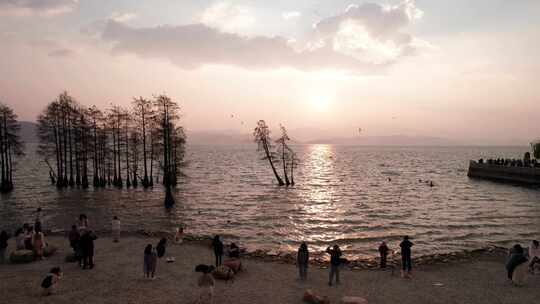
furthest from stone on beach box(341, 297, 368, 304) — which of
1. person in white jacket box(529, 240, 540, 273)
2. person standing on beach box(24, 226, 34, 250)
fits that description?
person standing on beach box(24, 226, 34, 250)

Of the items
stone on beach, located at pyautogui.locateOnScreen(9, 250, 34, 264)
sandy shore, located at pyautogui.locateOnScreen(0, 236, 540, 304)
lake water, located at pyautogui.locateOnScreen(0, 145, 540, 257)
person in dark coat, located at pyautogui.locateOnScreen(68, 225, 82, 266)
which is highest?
person in dark coat, located at pyautogui.locateOnScreen(68, 225, 82, 266)

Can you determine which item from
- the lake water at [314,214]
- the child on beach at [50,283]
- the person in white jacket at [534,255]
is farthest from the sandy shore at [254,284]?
the lake water at [314,214]

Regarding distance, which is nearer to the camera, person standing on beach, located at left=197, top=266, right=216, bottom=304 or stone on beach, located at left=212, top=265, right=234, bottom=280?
person standing on beach, located at left=197, top=266, right=216, bottom=304

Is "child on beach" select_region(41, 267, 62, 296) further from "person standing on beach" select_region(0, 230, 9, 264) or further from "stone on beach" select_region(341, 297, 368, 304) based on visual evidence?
"stone on beach" select_region(341, 297, 368, 304)

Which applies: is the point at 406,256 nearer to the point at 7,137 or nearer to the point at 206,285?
the point at 206,285

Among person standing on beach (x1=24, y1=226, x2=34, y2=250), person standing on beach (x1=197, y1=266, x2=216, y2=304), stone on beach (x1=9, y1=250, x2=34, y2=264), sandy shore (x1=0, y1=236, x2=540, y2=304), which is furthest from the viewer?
person standing on beach (x1=24, y1=226, x2=34, y2=250)

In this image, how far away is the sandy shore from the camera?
579 inches

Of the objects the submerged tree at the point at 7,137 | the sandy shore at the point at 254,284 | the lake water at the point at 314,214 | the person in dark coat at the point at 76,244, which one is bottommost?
the lake water at the point at 314,214

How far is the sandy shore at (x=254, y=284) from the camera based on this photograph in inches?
579

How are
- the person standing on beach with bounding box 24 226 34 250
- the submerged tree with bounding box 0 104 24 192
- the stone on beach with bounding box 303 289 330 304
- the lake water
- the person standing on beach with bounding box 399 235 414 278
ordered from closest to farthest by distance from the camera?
the stone on beach with bounding box 303 289 330 304 → the person standing on beach with bounding box 399 235 414 278 → the person standing on beach with bounding box 24 226 34 250 → the lake water → the submerged tree with bounding box 0 104 24 192

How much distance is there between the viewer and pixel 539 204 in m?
46.2

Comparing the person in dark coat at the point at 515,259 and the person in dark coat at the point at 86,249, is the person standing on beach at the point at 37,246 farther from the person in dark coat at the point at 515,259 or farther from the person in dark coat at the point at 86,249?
the person in dark coat at the point at 515,259

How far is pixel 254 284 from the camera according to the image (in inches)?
648

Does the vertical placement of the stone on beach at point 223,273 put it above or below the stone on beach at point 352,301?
above
